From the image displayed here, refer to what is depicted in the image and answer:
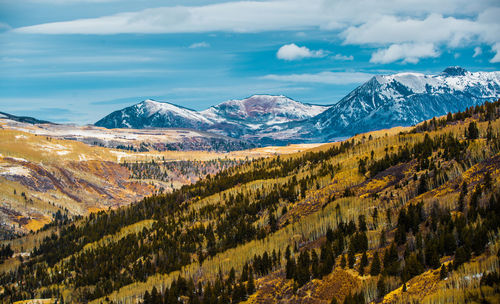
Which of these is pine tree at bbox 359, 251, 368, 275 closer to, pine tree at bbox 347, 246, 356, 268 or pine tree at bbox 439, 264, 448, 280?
pine tree at bbox 347, 246, 356, 268

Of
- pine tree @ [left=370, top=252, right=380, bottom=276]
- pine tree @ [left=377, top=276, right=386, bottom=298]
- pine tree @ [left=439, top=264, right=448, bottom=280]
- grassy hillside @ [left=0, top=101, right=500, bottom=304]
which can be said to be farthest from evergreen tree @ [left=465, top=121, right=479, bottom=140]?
pine tree @ [left=439, top=264, right=448, bottom=280]

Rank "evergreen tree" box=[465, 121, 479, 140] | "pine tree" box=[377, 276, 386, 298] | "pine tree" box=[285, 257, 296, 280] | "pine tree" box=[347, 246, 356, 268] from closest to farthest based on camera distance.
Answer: "pine tree" box=[377, 276, 386, 298] → "pine tree" box=[347, 246, 356, 268] → "pine tree" box=[285, 257, 296, 280] → "evergreen tree" box=[465, 121, 479, 140]

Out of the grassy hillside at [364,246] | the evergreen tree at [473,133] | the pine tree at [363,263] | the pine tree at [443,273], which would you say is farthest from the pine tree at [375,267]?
the evergreen tree at [473,133]

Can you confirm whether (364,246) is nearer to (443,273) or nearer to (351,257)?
(351,257)

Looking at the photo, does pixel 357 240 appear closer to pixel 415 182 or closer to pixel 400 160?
pixel 415 182

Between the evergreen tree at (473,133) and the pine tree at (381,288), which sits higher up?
the evergreen tree at (473,133)

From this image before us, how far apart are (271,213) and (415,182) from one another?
6589cm

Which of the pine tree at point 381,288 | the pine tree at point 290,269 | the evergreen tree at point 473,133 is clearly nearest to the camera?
the pine tree at point 381,288

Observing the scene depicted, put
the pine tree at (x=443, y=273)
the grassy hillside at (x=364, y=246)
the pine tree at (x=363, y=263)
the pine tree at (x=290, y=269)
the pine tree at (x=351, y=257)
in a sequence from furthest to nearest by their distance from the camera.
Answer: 1. the pine tree at (x=290, y=269)
2. the pine tree at (x=351, y=257)
3. the pine tree at (x=363, y=263)
4. the grassy hillside at (x=364, y=246)
5. the pine tree at (x=443, y=273)

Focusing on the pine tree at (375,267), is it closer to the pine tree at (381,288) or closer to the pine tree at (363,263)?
the pine tree at (363,263)

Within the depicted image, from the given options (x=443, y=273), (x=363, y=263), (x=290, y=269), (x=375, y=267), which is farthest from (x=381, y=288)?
(x=290, y=269)

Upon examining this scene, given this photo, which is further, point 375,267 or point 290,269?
point 290,269

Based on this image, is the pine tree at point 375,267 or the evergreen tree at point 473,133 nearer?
the pine tree at point 375,267

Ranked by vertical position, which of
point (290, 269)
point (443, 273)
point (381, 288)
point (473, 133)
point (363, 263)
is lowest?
point (290, 269)
